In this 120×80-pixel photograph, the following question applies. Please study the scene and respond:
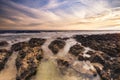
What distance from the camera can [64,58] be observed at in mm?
7285

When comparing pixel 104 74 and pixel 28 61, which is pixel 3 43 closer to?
pixel 28 61

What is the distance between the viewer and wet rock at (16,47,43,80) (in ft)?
21.4

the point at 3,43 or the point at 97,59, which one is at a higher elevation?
the point at 3,43

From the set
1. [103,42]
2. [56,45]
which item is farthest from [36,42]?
[103,42]

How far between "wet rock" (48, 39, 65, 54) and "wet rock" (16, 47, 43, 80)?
1.70 ft

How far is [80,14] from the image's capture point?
28.8 ft

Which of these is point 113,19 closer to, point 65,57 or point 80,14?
point 80,14

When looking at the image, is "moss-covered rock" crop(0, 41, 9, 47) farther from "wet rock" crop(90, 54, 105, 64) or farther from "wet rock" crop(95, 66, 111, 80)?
"wet rock" crop(95, 66, 111, 80)

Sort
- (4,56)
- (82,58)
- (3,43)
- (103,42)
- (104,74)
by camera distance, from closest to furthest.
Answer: (104,74) < (82,58) < (4,56) < (103,42) < (3,43)

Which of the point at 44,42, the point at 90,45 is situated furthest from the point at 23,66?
the point at 90,45

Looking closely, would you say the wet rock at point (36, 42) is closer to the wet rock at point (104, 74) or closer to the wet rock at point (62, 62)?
the wet rock at point (62, 62)

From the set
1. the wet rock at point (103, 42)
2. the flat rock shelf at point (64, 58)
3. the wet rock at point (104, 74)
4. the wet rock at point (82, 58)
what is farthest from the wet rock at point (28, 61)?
the wet rock at point (104, 74)

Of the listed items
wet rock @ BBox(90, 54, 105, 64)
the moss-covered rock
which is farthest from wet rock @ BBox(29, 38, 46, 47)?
wet rock @ BBox(90, 54, 105, 64)

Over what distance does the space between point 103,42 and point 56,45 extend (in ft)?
6.14
